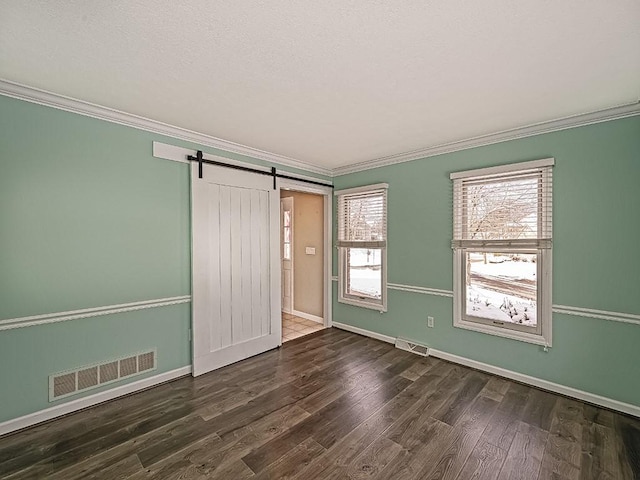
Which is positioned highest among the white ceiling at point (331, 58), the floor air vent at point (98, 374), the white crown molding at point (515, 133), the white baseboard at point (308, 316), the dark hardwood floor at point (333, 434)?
the white ceiling at point (331, 58)

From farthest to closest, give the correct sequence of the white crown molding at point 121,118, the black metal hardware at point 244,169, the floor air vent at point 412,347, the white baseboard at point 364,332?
the white baseboard at point 364,332 → the floor air vent at point 412,347 → the black metal hardware at point 244,169 → the white crown molding at point 121,118

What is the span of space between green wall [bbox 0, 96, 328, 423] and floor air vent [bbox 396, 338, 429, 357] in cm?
256

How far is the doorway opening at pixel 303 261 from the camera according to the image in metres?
4.91

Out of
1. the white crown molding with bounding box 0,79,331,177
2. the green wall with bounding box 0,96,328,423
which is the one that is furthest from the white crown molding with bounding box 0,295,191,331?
the white crown molding with bounding box 0,79,331,177

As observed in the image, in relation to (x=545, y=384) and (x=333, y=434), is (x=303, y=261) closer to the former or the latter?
(x=333, y=434)

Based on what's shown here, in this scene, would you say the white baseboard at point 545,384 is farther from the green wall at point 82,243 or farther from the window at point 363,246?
the green wall at point 82,243

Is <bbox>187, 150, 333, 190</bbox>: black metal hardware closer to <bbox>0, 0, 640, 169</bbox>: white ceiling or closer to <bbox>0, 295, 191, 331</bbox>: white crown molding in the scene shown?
<bbox>0, 0, 640, 169</bbox>: white ceiling

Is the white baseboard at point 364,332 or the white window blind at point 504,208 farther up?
the white window blind at point 504,208

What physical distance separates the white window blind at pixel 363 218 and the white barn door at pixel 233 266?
3.84 ft

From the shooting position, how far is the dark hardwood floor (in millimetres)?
1842

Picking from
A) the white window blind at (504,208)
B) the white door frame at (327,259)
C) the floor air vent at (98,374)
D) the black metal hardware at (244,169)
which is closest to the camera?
the floor air vent at (98,374)

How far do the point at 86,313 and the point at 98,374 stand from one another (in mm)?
544

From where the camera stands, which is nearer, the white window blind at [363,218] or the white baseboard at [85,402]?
the white baseboard at [85,402]

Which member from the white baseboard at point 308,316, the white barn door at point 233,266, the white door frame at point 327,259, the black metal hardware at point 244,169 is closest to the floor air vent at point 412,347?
the white door frame at point 327,259
